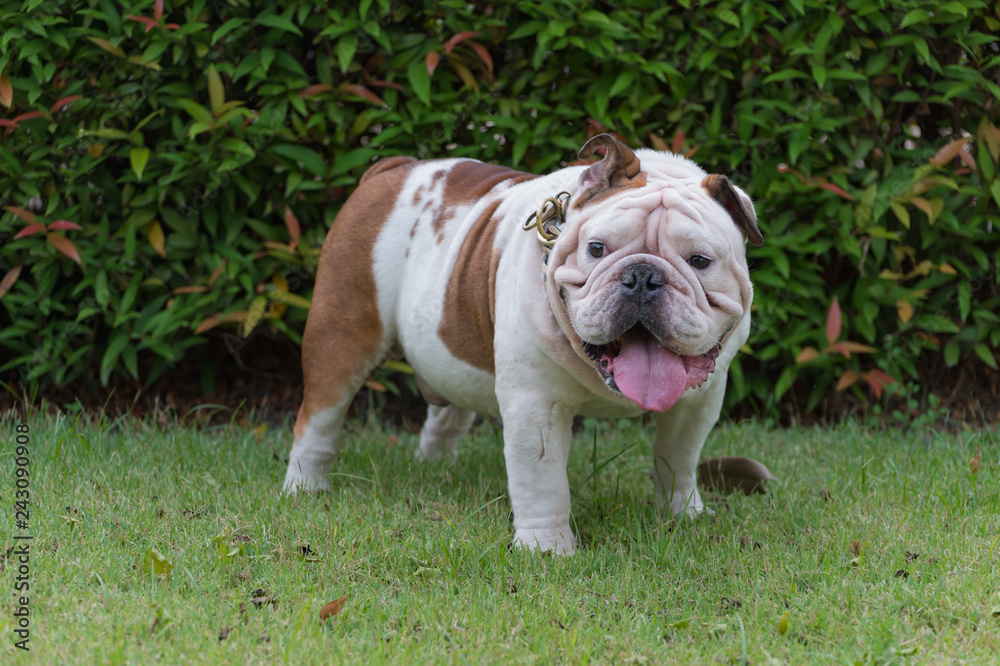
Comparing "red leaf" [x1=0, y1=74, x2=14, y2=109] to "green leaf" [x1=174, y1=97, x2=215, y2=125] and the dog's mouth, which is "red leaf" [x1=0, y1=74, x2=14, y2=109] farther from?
the dog's mouth

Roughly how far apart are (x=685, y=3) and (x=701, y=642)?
3042 millimetres

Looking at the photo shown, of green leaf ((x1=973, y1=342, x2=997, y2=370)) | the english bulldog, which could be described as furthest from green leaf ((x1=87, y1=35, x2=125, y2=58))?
green leaf ((x1=973, y1=342, x2=997, y2=370))

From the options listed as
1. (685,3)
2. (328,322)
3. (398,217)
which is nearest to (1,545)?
(328,322)

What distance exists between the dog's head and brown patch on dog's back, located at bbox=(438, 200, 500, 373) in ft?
1.51

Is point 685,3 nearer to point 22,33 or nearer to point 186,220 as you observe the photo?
point 186,220

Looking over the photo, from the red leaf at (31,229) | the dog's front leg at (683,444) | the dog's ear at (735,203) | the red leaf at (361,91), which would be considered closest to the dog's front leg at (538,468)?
the dog's front leg at (683,444)

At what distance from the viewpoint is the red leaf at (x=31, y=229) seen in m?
4.50

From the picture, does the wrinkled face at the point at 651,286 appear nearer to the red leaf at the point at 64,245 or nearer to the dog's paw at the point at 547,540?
the dog's paw at the point at 547,540

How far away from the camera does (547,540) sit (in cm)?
326

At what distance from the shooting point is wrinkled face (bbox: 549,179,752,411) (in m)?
2.78

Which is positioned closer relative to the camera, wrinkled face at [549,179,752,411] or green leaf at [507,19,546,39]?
wrinkled face at [549,179,752,411]

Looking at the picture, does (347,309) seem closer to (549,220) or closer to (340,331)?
(340,331)

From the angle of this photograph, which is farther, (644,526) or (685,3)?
Result: (685,3)

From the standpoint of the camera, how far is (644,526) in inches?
141
